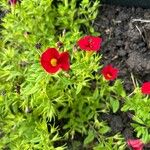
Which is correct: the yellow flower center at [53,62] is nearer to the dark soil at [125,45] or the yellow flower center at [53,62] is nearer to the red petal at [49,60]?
the red petal at [49,60]

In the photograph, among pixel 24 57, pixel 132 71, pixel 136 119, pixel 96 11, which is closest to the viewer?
pixel 136 119

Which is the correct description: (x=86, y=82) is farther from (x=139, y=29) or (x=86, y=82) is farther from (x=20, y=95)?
(x=139, y=29)

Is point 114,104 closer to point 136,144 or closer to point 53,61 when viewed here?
point 136,144

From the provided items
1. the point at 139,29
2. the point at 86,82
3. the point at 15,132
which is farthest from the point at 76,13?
the point at 15,132

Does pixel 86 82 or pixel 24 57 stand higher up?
pixel 24 57

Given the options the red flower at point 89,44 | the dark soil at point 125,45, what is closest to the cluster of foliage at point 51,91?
the red flower at point 89,44

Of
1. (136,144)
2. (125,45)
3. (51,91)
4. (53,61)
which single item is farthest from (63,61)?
(125,45)

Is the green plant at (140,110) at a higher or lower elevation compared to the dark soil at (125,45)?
lower
